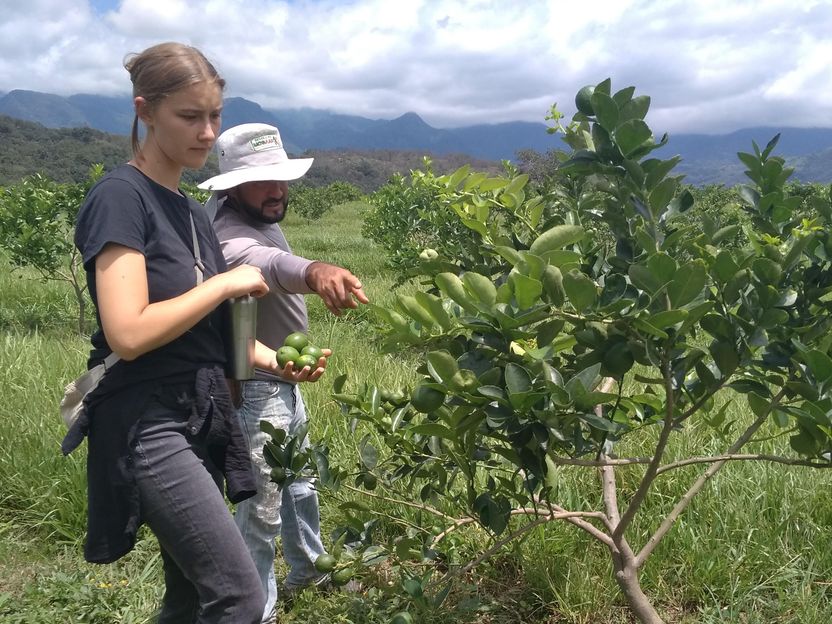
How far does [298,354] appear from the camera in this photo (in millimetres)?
1771

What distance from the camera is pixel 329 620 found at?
2.27 metres

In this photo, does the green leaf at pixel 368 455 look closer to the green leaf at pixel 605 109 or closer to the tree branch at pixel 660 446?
the tree branch at pixel 660 446

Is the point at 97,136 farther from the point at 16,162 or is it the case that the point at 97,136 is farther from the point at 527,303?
the point at 527,303

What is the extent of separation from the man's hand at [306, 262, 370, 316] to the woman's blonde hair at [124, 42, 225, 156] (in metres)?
0.49

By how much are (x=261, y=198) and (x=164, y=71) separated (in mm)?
581

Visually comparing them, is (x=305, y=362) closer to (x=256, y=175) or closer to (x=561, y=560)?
(x=256, y=175)

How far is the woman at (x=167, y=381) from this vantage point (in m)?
1.48

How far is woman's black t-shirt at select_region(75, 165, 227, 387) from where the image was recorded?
144 centimetres

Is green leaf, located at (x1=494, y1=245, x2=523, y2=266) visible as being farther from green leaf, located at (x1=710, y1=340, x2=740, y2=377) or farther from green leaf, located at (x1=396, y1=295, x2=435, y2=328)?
green leaf, located at (x1=710, y1=340, x2=740, y2=377)

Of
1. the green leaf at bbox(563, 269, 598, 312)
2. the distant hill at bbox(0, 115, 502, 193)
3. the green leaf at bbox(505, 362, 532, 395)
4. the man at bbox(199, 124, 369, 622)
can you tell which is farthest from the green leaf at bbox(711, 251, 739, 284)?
the distant hill at bbox(0, 115, 502, 193)

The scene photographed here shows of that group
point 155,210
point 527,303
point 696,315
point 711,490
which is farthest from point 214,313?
point 711,490

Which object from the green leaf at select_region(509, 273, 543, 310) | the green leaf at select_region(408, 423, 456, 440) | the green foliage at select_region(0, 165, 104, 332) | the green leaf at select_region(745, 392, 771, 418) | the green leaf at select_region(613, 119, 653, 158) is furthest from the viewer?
the green foliage at select_region(0, 165, 104, 332)

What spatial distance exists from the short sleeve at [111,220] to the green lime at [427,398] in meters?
0.67

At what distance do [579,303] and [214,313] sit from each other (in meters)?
0.96
